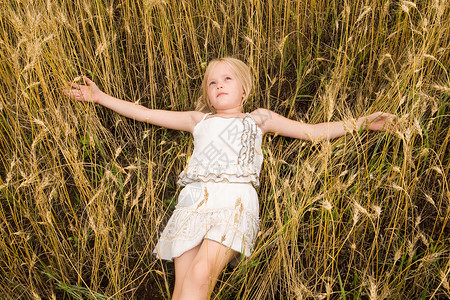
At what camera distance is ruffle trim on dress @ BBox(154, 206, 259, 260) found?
165 cm

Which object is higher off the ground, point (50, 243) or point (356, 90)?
point (356, 90)

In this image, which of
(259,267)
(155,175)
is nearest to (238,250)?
(259,267)

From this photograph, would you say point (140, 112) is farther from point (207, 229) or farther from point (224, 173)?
point (207, 229)

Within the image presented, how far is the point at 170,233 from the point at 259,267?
409mm

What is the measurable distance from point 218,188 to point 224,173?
7 centimetres

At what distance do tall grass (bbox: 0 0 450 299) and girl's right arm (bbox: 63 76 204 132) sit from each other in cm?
7

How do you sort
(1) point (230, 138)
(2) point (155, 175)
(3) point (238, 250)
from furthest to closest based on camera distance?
(2) point (155, 175) → (1) point (230, 138) → (3) point (238, 250)

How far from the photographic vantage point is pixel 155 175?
209cm

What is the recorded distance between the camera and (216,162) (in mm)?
1866

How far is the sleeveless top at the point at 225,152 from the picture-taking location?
6.04 feet

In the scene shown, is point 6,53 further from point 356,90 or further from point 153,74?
point 356,90

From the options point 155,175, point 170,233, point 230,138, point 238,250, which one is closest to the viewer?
point 238,250

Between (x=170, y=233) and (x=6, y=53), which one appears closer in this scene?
(x=170, y=233)

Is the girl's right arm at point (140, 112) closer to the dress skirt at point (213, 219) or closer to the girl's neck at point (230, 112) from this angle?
the girl's neck at point (230, 112)
